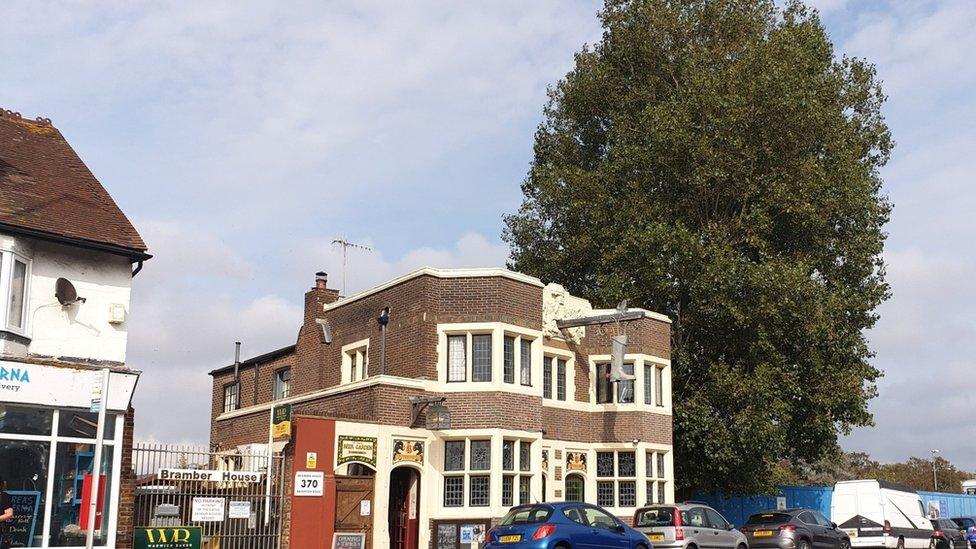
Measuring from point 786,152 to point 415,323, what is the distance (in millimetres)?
16399

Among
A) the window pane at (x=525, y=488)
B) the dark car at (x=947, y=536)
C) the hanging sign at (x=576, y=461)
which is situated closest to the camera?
the window pane at (x=525, y=488)

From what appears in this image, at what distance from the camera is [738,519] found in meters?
39.1

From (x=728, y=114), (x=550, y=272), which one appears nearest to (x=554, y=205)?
(x=550, y=272)

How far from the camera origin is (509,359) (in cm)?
2603

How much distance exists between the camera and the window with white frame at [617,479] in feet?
95.7

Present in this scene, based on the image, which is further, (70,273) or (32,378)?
(70,273)

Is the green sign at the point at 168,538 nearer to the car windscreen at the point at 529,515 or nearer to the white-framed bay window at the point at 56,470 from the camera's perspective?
the white-framed bay window at the point at 56,470

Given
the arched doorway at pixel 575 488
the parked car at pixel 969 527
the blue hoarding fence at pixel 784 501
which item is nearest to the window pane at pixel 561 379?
the arched doorway at pixel 575 488

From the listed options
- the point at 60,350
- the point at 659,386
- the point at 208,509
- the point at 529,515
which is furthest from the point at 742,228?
the point at 60,350

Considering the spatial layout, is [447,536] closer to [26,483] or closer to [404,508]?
[404,508]

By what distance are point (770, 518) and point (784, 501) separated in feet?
43.7

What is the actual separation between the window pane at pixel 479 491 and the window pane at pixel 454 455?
1.63 ft

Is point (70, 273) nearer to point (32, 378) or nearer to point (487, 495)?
point (32, 378)

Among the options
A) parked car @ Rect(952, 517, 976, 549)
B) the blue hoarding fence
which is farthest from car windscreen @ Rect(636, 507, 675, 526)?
parked car @ Rect(952, 517, 976, 549)
